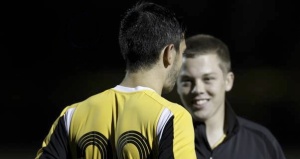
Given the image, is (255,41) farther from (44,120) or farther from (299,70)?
(44,120)

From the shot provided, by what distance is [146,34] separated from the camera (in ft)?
7.52

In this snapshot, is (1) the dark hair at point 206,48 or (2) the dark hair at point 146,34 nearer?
(2) the dark hair at point 146,34

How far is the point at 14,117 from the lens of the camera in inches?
352

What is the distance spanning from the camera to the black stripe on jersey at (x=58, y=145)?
2.24 meters

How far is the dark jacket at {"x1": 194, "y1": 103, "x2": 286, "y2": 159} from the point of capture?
10.7 feet

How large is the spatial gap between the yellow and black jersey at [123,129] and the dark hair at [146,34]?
0.10 m

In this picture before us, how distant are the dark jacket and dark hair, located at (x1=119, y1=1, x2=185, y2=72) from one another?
104 cm

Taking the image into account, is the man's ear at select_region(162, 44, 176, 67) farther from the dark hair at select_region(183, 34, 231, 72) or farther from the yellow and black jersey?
the dark hair at select_region(183, 34, 231, 72)

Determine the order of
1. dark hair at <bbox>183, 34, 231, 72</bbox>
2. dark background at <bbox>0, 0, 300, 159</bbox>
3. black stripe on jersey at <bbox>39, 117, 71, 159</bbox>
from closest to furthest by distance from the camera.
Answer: black stripe on jersey at <bbox>39, 117, 71, 159</bbox> → dark hair at <bbox>183, 34, 231, 72</bbox> → dark background at <bbox>0, 0, 300, 159</bbox>

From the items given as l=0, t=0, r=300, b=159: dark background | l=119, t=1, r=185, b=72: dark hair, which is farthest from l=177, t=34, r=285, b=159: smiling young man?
l=0, t=0, r=300, b=159: dark background

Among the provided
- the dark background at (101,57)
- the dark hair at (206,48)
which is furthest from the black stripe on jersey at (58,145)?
the dark background at (101,57)

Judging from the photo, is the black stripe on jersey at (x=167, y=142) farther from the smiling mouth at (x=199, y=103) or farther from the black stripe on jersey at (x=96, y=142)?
the smiling mouth at (x=199, y=103)

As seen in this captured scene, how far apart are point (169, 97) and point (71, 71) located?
1522mm

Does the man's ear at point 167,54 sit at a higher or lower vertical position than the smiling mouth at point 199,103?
higher
